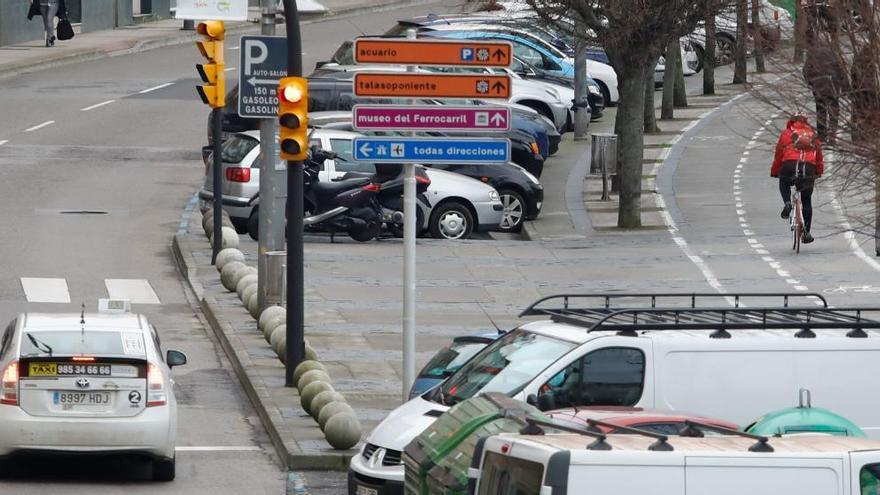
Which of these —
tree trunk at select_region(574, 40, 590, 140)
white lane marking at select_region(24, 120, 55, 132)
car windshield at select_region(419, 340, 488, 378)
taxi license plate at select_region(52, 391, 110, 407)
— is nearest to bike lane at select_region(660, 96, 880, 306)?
tree trunk at select_region(574, 40, 590, 140)

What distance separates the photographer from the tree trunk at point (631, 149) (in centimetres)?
2981

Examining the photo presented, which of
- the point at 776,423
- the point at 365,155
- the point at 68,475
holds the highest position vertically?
the point at 365,155

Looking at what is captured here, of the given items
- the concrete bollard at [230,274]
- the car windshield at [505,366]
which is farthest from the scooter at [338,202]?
the car windshield at [505,366]

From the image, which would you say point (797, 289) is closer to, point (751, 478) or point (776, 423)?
point (776, 423)

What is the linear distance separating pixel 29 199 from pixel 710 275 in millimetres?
12363

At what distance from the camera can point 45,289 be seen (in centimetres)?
2406

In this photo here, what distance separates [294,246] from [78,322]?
419 cm

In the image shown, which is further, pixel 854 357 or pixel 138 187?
pixel 138 187

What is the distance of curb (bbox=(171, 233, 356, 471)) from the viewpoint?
15.6 metres

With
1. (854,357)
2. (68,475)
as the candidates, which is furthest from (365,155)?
(854,357)

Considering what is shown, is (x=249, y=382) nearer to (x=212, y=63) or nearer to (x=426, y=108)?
(x=426, y=108)

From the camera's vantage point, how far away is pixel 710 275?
1002 inches

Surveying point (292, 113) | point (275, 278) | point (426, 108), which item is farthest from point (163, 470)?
point (275, 278)

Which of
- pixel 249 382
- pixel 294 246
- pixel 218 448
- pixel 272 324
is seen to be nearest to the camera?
pixel 218 448
